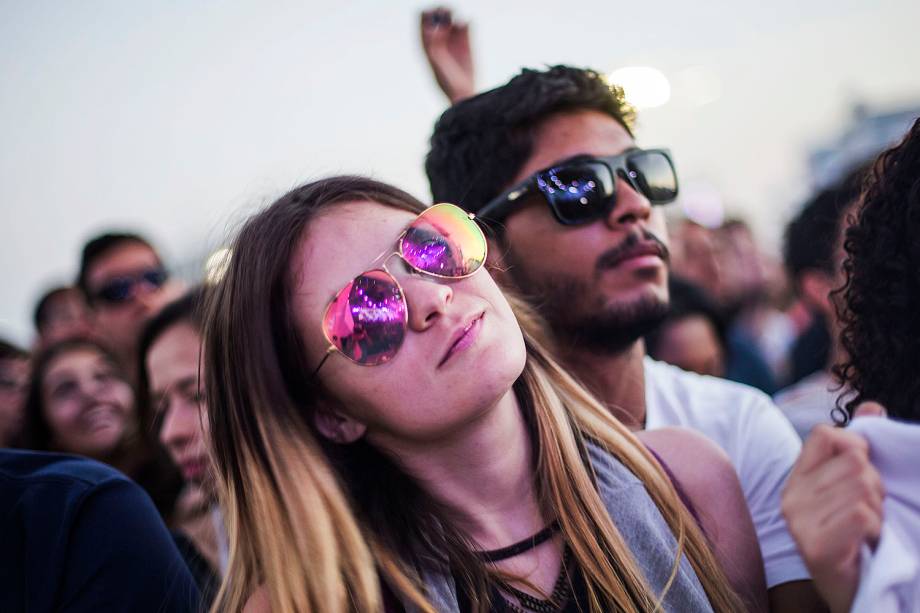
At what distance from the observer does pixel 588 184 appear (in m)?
2.36

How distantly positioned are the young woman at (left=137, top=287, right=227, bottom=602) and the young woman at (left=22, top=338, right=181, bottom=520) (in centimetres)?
55

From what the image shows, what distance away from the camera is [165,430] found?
2998 mm

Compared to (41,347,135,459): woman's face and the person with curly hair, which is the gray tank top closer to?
the person with curly hair

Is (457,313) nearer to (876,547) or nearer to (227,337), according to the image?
(227,337)

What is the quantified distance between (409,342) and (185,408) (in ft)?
5.59

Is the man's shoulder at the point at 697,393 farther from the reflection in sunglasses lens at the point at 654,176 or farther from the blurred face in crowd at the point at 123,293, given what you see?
the blurred face in crowd at the point at 123,293

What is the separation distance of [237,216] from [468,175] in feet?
2.95

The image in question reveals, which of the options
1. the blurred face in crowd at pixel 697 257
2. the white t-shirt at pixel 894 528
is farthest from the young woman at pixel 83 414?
the blurred face in crowd at pixel 697 257

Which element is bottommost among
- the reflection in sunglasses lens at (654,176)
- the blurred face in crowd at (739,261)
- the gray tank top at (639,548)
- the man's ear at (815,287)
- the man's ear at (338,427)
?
the blurred face in crowd at (739,261)

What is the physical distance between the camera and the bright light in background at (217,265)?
1930mm

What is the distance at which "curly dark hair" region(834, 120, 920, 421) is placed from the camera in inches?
54.9

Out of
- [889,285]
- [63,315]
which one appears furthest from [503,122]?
[63,315]

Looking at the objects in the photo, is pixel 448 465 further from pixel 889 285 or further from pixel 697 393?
pixel 697 393

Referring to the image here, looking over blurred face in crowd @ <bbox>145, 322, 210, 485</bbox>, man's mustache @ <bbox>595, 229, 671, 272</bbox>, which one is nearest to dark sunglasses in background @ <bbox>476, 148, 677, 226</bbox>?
man's mustache @ <bbox>595, 229, 671, 272</bbox>
